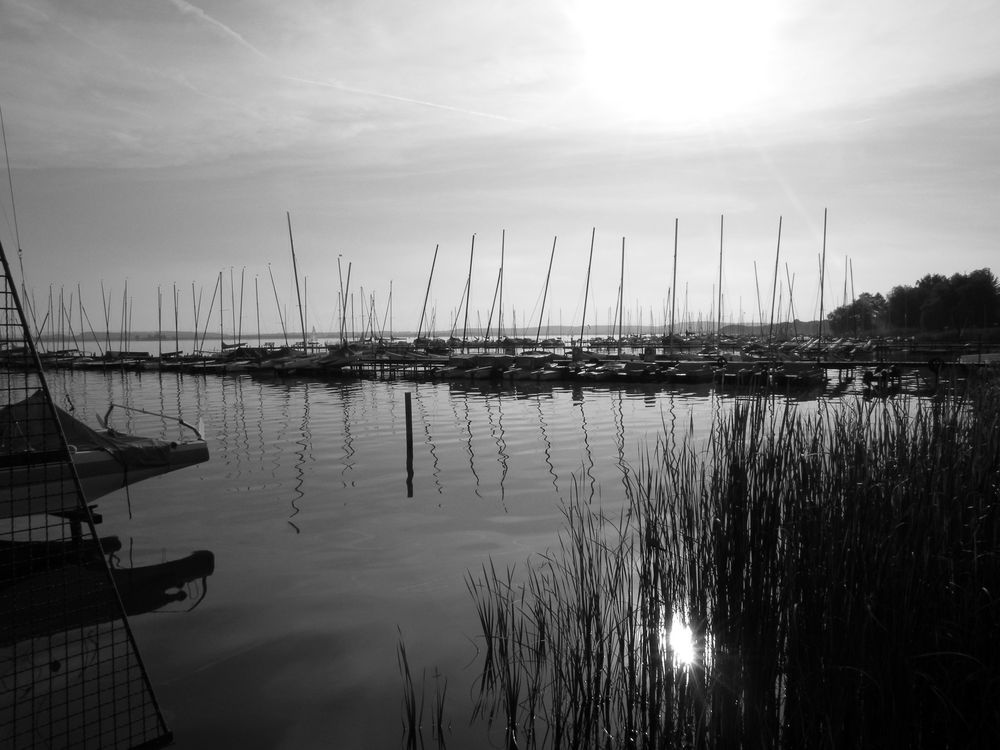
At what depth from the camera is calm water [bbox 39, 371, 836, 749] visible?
253 inches

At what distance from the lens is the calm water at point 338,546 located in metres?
6.44

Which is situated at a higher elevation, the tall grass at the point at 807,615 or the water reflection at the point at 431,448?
the tall grass at the point at 807,615

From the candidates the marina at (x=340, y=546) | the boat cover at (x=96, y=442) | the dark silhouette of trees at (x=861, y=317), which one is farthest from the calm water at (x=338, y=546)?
the dark silhouette of trees at (x=861, y=317)

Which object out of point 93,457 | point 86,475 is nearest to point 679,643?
point 86,475

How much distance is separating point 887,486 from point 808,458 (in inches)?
42.8

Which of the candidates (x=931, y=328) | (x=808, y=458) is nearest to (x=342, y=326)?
(x=931, y=328)

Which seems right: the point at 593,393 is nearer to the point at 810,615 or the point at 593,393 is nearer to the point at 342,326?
the point at 810,615

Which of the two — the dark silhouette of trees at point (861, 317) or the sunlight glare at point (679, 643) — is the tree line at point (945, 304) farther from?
the sunlight glare at point (679, 643)

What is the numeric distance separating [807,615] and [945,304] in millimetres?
75399

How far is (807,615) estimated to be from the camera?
4.49m

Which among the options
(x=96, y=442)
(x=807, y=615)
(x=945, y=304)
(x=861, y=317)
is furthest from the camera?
(x=861, y=317)

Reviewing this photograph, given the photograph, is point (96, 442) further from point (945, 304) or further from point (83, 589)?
point (945, 304)

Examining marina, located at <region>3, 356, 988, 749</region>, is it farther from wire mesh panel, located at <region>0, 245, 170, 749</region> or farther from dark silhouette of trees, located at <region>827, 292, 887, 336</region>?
dark silhouette of trees, located at <region>827, 292, 887, 336</region>

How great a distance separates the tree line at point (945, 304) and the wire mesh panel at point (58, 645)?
205 ft
